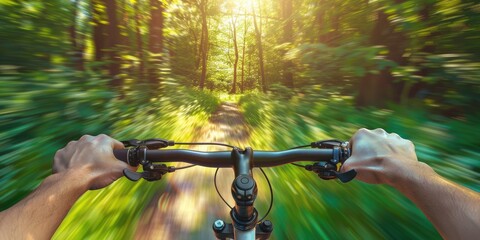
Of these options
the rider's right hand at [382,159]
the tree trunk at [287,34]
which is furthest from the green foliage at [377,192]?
the tree trunk at [287,34]

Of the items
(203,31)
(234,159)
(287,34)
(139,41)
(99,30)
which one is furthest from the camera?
(203,31)

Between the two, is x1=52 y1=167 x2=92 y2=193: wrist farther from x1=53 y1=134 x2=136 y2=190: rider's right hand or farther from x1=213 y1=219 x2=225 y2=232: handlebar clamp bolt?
x1=213 y1=219 x2=225 y2=232: handlebar clamp bolt

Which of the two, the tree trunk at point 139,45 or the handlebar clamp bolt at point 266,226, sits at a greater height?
the tree trunk at point 139,45

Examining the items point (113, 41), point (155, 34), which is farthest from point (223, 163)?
point (155, 34)

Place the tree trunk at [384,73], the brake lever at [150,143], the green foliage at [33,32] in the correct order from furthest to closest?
the tree trunk at [384,73] → the green foliage at [33,32] → the brake lever at [150,143]

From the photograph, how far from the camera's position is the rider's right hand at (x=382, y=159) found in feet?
4.10

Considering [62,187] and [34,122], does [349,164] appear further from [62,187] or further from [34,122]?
[34,122]

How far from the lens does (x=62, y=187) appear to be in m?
1.23

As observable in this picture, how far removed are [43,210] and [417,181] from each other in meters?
1.53

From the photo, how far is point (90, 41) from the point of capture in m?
6.34

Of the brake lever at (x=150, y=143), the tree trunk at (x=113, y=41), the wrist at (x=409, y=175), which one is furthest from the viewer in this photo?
the tree trunk at (x=113, y=41)

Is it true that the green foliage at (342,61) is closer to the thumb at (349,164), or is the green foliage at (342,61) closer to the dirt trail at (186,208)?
the dirt trail at (186,208)

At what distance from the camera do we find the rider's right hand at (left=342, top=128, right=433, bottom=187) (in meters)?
1.25

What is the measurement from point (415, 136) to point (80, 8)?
18.7ft
